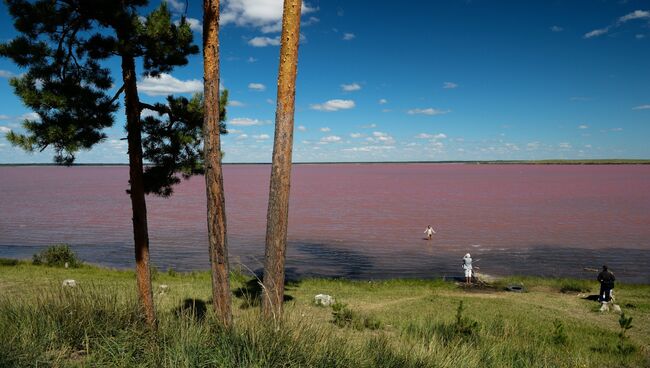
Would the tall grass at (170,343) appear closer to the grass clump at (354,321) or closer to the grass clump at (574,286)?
the grass clump at (354,321)

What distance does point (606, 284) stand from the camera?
52.4ft

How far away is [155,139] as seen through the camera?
409 inches

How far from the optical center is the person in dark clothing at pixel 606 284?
15.9 meters

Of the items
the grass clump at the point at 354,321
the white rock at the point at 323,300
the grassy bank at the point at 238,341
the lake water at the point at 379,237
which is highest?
the grassy bank at the point at 238,341

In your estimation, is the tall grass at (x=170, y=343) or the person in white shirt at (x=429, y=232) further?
the person in white shirt at (x=429, y=232)

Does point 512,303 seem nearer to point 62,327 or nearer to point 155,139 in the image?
point 155,139

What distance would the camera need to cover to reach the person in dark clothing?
626 inches

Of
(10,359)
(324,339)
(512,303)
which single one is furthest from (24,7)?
(512,303)

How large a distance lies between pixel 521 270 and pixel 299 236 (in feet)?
59.0

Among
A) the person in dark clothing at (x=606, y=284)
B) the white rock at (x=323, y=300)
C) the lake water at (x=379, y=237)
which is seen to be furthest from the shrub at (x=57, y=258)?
the person in dark clothing at (x=606, y=284)

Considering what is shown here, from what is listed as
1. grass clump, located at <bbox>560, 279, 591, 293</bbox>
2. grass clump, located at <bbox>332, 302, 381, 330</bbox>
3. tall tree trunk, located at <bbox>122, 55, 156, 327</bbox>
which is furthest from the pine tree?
grass clump, located at <bbox>560, 279, 591, 293</bbox>

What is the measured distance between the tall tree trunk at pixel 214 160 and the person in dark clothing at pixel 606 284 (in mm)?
14557

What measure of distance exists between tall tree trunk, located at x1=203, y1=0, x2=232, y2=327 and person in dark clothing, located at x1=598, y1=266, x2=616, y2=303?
14557mm

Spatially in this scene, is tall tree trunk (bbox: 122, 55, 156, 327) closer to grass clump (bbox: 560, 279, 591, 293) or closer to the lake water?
the lake water
